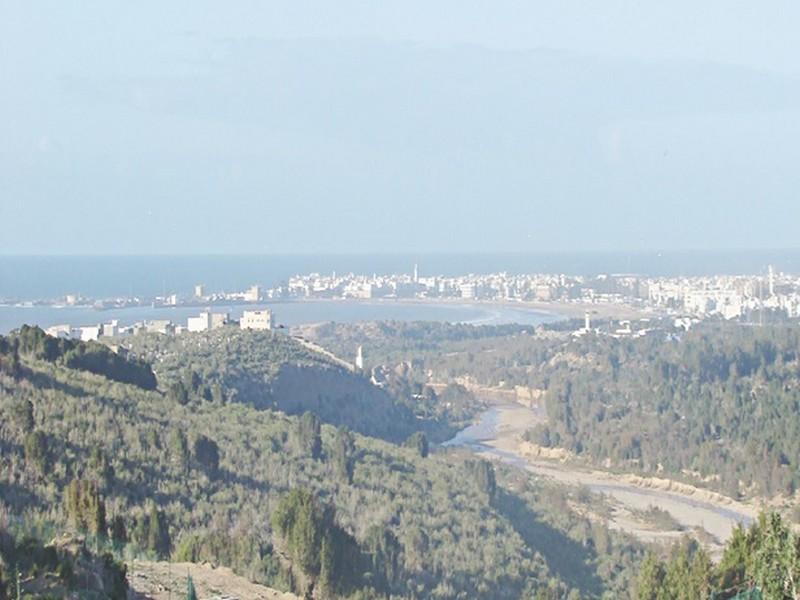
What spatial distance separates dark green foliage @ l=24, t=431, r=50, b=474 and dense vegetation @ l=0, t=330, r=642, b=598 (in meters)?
0.03

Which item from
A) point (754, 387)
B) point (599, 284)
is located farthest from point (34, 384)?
point (599, 284)

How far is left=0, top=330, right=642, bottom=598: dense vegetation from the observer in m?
15.6

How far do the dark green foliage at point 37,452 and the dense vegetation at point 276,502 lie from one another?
0.10 ft

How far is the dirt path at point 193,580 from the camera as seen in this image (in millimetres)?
12355

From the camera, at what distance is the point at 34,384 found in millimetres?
20969

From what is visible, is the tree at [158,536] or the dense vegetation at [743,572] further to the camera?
the tree at [158,536]

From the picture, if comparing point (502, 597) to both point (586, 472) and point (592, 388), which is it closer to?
point (586, 472)

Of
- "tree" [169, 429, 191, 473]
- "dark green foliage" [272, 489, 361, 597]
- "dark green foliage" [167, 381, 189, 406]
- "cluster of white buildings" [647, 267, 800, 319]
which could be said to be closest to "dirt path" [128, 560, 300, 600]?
"dark green foliage" [272, 489, 361, 597]

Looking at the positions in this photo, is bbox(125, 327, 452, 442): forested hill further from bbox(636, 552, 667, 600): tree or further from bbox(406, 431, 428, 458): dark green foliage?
bbox(636, 552, 667, 600): tree

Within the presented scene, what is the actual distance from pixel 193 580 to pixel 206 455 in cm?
761

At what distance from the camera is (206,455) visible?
2070 centimetres

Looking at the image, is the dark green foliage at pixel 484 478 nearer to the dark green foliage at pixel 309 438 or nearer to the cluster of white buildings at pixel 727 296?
the dark green foliage at pixel 309 438

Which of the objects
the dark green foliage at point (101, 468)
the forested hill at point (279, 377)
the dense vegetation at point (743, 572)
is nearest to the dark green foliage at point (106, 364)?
the forested hill at point (279, 377)

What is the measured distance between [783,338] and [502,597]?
36.6 m
